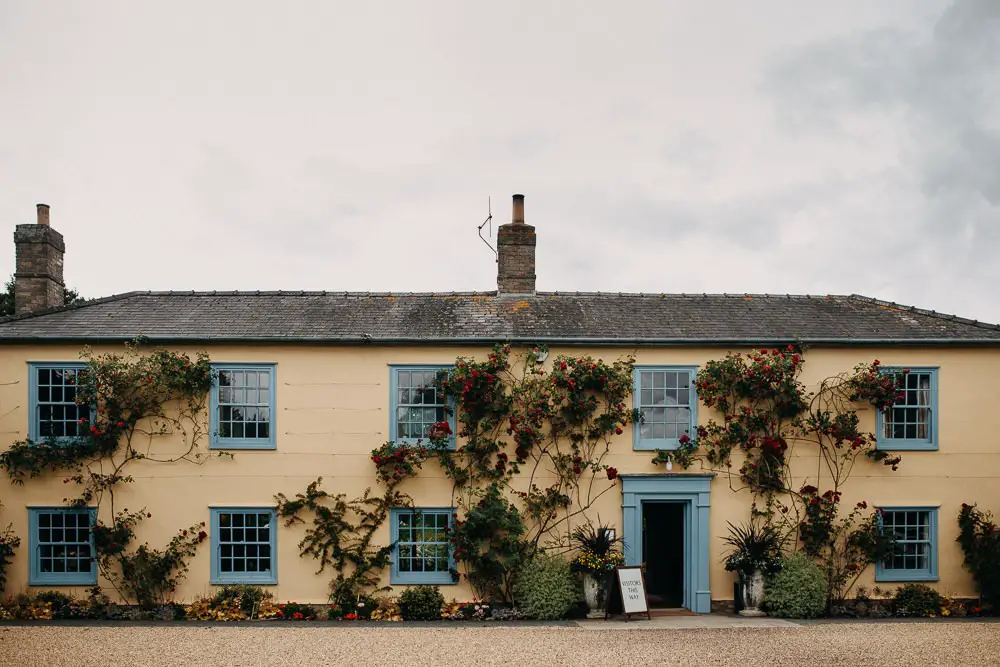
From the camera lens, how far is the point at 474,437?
13648mm

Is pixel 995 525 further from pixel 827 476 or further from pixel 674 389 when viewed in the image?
pixel 674 389

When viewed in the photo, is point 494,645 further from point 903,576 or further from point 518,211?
point 518,211

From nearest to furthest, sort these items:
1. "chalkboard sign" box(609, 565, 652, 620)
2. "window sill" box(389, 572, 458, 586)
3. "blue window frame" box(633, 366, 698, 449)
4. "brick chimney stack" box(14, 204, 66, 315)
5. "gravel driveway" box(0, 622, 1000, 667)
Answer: "gravel driveway" box(0, 622, 1000, 667) < "chalkboard sign" box(609, 565, 652, 620) < "window sill" box(389, 572, 458, 586) < "blue window frame" box(633, 366, 698, 449) < "brick chimney stack" box(14, 204, 66, 315)

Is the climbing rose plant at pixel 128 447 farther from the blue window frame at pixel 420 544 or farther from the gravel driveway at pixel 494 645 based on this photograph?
the blue window frame at pixel 420 544

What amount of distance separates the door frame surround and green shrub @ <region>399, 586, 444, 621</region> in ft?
11.8

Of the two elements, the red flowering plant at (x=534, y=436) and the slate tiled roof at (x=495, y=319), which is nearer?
the red flowering plant at (x=534, y=436)

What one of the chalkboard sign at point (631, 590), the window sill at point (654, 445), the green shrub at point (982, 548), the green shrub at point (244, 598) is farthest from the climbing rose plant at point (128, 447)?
the green shrub at point (982, 548)

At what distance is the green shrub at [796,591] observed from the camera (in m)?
13.2

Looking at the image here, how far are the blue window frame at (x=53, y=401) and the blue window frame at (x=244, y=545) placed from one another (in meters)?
3.15

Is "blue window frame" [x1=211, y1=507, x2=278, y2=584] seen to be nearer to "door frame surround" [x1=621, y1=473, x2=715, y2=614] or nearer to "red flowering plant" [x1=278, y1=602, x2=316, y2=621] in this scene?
"red flowering plant" [x1=278, y1=602, x2=316, y2=621]

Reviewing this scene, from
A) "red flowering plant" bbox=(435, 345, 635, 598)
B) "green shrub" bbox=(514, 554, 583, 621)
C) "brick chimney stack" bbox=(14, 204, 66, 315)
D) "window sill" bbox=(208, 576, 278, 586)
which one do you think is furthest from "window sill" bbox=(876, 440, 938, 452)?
"brick chimney stack" bbox=(14, 204, 66, 315)

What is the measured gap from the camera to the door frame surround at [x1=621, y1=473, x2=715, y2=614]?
1377 centimetres

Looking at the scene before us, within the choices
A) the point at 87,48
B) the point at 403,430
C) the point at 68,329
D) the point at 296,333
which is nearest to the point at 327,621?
the point at 403,430

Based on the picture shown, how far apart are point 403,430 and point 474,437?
1.39 m
